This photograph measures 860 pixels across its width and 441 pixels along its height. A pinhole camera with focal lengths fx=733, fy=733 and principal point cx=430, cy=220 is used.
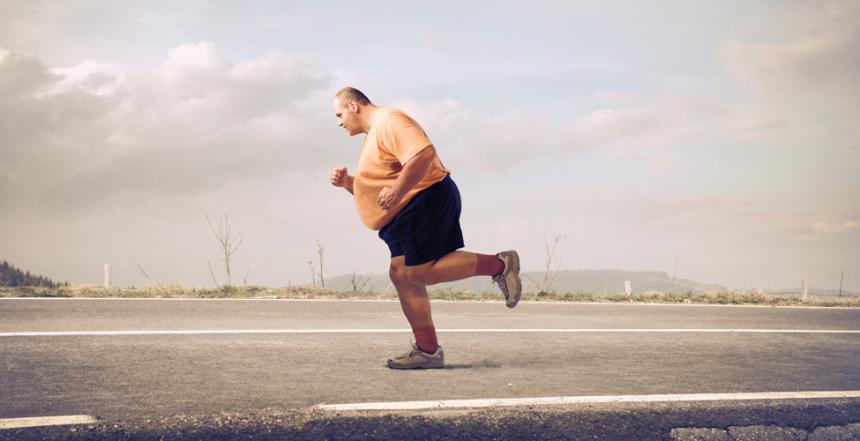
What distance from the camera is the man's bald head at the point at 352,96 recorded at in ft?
16.6

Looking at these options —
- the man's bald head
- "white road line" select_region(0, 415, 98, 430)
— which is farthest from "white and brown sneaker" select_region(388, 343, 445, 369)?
"white road line" select_region(0, 415, 98, 430)

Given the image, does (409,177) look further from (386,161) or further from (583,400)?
(583,400)

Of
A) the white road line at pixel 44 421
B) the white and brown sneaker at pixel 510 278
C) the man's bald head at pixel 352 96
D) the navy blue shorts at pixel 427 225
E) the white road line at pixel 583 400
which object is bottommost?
the white road line at pixel 583 400

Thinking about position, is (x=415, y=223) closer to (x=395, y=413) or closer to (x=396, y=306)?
(x=395, y=413)

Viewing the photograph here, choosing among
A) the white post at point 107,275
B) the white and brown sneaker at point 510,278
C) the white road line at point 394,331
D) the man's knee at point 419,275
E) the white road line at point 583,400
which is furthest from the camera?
the white post at point 107,275

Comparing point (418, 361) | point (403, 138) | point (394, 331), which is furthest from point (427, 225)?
point (394, 331)

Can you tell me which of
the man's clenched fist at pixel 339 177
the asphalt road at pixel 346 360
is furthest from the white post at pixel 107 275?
the man's clenched fist at pixel 339 177

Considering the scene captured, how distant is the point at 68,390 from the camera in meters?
4.70

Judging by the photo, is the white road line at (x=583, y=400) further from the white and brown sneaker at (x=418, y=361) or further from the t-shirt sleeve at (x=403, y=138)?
the t-shirt sleeve at (x=403, y=138)

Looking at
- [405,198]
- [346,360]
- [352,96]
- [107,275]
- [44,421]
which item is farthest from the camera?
[107,275]

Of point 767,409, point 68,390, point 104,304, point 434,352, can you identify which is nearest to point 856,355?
point 767,409

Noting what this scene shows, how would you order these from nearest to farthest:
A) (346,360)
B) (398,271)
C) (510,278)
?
(398,271)
(510,278)
(346,360)

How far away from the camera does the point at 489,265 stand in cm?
539

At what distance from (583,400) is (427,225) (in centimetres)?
153
